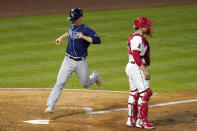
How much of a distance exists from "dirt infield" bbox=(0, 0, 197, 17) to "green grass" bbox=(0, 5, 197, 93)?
1339 mm

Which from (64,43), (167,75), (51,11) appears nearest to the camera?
(167,75)

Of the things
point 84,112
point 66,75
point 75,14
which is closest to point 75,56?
point 66,75

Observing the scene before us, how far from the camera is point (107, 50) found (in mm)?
16406

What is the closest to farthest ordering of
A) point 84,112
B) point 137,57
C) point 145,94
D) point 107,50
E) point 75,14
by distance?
point 137,57 < point 145,94 < point 75,14 < point 84,112 < point 107,50

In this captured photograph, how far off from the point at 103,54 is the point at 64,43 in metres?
2.17

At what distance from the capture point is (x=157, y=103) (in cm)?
1080

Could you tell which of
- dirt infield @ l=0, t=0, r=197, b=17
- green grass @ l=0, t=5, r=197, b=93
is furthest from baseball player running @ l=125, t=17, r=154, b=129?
dirt infield @ l=0, t=0, r=197, b=17

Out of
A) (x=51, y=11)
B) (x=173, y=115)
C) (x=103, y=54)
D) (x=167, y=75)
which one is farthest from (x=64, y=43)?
(x=173, y=115)

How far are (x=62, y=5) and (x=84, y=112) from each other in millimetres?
16265

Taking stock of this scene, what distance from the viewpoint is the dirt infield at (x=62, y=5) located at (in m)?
24.0

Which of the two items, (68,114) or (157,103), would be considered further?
(157,103)

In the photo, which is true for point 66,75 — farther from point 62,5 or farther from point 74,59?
point 62,5

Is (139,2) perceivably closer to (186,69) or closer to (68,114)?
(186,69)

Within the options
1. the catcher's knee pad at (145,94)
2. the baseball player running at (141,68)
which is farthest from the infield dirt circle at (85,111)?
the catcher's knee pad at (145,94)
